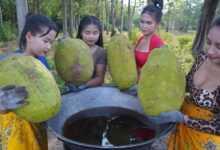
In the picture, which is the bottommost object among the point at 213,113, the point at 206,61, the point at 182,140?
the point at 182,140

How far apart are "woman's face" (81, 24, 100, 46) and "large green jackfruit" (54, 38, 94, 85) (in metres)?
0.25

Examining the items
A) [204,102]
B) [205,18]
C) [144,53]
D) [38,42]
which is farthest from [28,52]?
[205,18]

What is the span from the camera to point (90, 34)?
1896 millimetres

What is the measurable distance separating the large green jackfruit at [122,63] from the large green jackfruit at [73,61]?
168 millimetres

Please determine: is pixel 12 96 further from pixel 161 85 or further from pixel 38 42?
pixel 161 85

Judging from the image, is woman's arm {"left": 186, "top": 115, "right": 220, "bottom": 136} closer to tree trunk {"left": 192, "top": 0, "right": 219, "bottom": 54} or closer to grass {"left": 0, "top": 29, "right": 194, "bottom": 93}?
grass {"left": 0, "top": 29, "right": 194, "bottom": 93}

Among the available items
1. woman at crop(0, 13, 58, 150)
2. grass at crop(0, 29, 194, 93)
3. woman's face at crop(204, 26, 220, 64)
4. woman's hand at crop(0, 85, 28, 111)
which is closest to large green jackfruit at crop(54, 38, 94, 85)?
woman at crop(0, 13, 58, 150)

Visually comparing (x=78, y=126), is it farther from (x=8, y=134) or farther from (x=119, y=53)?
(x=119, y=53)

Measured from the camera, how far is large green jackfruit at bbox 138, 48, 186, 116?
128 centimetres

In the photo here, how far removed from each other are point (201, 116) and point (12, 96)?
42.1 inches

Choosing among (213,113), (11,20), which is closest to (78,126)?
(213,113)

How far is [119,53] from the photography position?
165cm

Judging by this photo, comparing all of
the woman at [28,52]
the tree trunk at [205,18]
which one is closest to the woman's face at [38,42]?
the woman at [28,52]

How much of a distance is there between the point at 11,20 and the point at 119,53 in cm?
1565
